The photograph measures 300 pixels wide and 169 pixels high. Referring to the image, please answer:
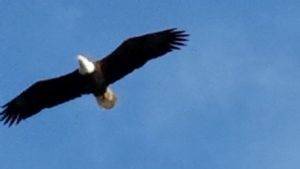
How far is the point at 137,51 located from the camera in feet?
65.3

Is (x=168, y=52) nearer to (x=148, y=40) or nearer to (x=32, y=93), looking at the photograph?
(x=148, y=40)

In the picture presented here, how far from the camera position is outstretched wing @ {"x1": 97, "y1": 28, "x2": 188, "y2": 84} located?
19875mm

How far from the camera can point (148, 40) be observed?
19.9 meters

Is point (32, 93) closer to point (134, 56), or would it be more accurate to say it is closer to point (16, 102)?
point (16, 102)

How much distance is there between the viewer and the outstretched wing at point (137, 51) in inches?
782

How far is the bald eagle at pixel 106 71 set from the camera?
783 inches

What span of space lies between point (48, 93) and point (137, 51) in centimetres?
153

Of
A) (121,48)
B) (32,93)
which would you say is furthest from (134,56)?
(32,93)

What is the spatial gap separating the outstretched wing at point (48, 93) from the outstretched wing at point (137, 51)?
1.43 feet

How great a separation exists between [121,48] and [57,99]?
128 cm

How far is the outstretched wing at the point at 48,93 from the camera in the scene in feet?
66.7

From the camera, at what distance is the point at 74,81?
2031 cm

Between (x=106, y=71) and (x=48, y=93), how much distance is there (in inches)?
39.2

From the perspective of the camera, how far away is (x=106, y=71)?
789 inches
